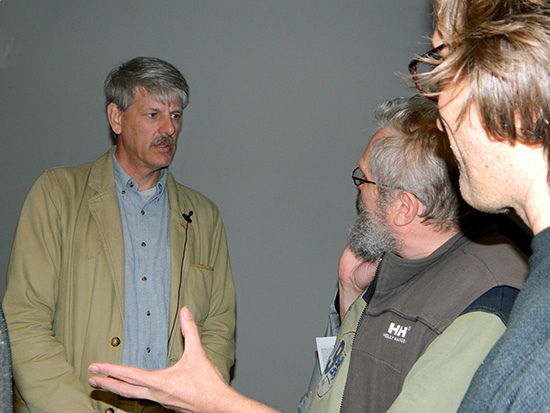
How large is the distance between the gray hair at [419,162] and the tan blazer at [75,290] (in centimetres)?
110

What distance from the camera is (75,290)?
7.52 feet

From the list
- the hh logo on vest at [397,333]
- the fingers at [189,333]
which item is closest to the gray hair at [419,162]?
the hh logo on vest at [397,333]

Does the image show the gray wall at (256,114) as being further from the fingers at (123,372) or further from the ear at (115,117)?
the fingers at (123,372)

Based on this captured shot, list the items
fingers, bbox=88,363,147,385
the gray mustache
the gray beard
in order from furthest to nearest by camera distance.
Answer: the gray mustache, the gray beard, fingers, bbox=88,363,147,385

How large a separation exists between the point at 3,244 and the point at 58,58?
1063mm

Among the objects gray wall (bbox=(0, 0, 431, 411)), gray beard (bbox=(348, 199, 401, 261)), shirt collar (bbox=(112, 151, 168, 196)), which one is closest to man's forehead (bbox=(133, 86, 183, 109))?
shirt collar (bbox=(112, 151, 168, 196))

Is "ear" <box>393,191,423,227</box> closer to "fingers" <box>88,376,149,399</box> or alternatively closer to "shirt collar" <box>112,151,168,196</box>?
"fingers" <box>88,376,149,399</box>

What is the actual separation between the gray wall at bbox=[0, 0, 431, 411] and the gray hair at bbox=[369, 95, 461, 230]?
1.57 metres

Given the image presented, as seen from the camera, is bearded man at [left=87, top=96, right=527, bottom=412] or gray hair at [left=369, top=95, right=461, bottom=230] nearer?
bearded man at [left=87, top=96, right=527, bottom=412]

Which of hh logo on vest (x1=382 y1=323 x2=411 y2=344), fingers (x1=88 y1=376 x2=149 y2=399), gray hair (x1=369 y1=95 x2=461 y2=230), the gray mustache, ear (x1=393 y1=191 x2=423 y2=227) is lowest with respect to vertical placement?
fingers (x1=88 y1=376 x2=149 y2=399)

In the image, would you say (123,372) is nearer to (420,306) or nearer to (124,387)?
(124,387)

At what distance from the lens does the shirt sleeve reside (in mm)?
1216

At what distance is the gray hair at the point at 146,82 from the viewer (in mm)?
2566

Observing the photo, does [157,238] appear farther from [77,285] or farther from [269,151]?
[269,151]
